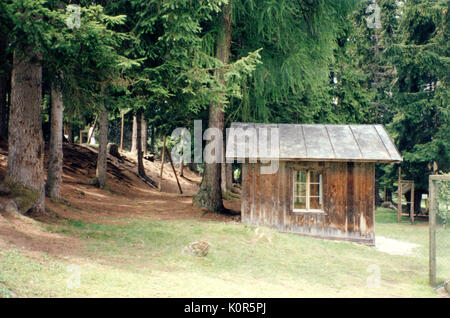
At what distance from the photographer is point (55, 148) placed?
15.3m

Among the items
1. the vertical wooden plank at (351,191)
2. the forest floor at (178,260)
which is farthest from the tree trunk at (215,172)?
the vertical wooden plank at (351,191)

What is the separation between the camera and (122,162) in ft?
98.8

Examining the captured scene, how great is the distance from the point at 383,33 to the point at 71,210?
71.3 ft

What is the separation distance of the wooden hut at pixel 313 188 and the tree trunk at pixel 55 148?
18.8 ft

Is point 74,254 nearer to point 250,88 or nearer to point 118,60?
point 118,60

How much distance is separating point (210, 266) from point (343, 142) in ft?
24.3

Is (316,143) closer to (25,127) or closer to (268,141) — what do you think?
(268,141)

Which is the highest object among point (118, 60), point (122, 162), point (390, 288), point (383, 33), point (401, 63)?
point (383, 33)

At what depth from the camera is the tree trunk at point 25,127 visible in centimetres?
1173

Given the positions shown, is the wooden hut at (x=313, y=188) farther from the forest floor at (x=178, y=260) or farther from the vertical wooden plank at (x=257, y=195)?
the forest floor at (x=178, y=260)

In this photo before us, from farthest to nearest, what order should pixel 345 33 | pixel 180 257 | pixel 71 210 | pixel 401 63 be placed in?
1. pixel 401 63
2. pixel 345 33
3. pixel 71 210
4. pixel 180 257

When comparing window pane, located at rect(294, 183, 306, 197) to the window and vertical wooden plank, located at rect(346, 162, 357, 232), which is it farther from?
vertical wooden plank, located at rect(346, 162, 357, 232)

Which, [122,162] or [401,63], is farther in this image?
[122,162]
